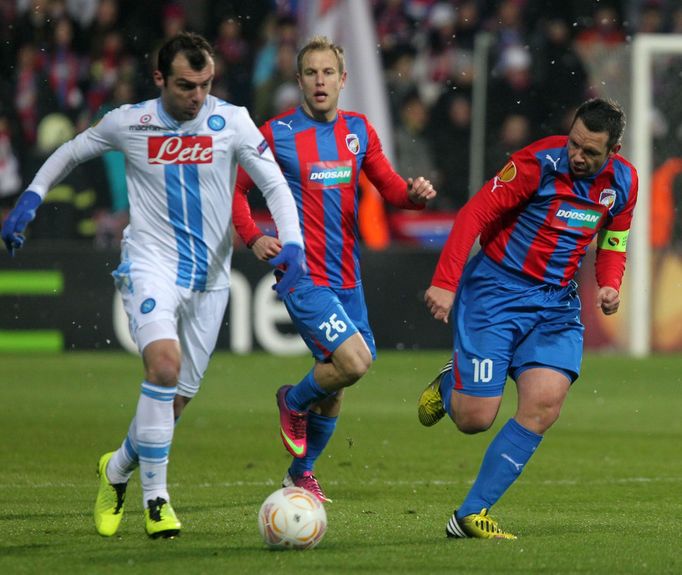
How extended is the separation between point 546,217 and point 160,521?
2.11m

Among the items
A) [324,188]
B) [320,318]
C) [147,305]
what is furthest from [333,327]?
[147,305]

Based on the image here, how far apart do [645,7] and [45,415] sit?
9.41 meters

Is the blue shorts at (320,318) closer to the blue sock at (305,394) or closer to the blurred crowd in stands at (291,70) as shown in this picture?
the blue sock at (305,394)

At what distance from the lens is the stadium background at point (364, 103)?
14945 mm

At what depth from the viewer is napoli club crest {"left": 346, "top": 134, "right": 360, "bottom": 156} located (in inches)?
295

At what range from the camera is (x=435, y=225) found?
15.8 metres

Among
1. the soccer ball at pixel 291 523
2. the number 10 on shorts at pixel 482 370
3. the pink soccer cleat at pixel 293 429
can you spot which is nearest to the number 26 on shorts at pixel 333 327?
the pink soccer cleat at pixel 293 429

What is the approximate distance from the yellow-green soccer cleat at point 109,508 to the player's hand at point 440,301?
1.51m

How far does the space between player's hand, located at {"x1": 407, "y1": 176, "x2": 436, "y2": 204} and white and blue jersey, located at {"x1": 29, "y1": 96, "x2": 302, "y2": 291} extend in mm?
1091

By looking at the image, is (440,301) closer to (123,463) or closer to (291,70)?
(123,463)

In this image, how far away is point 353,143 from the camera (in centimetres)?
750

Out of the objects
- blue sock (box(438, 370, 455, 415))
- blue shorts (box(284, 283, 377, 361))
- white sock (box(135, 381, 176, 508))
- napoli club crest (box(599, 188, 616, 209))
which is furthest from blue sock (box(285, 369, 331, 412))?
napoli club crest (box(599, 188, 616, 209))

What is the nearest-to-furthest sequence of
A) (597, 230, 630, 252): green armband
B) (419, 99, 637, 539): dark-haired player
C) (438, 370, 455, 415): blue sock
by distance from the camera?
(419, 99, 637, 539): dark-haired player → (597, 230, 630, 252): green armband → (438, 370, 455, 415): blue sock

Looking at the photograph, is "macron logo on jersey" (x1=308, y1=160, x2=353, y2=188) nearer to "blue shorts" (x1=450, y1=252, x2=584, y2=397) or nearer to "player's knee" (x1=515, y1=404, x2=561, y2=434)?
"blue shorts" (x1=450, y1=252, x2=584, y2=397)
